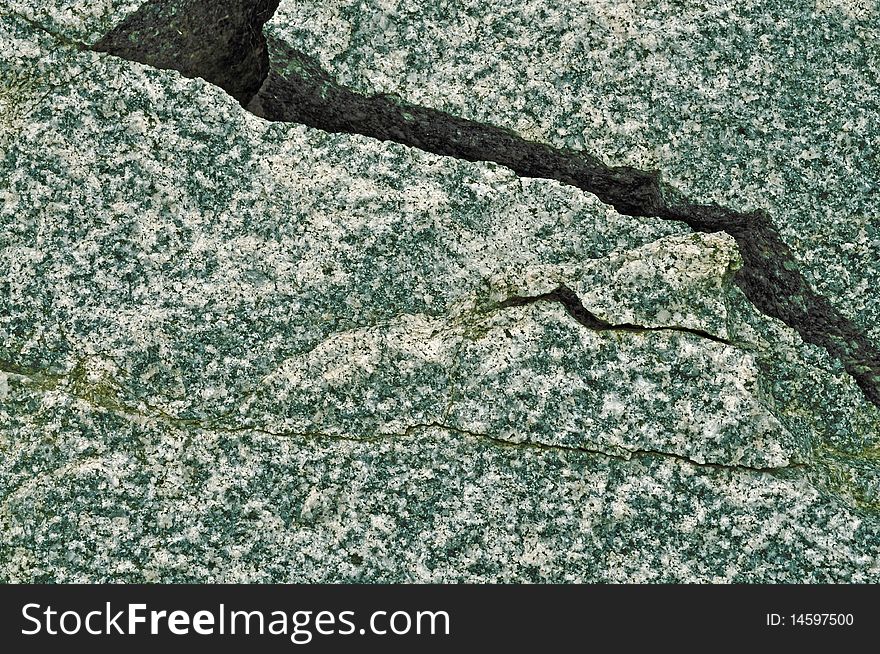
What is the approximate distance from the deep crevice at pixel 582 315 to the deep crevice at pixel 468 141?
10 centimetres

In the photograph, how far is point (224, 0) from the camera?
1.34 meters

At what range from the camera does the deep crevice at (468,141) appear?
1310 mm

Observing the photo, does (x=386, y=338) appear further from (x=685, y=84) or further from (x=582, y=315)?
(x=685, y=84)

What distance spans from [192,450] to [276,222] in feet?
1.03

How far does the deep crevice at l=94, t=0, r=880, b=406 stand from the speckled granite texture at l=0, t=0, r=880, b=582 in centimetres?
2

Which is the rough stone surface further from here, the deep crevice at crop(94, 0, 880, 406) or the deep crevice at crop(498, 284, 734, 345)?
the deep crevice at crop(498, 284, 734, 345)

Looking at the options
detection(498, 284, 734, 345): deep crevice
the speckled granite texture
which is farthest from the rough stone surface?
detection(498, 284, 734, 345): deep crevice

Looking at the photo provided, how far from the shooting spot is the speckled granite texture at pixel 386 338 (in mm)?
1286

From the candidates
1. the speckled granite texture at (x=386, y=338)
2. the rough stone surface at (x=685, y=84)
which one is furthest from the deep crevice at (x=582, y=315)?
the rough stone surface at (x=685, y=84)

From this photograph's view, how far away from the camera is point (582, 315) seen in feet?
4.24

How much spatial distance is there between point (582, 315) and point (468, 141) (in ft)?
0.90

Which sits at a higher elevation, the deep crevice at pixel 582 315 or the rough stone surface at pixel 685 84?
the rough stone surface at pixel 685 84

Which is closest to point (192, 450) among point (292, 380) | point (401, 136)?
point (292, 380)

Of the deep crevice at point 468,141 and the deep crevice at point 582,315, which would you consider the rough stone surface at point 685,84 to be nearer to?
the deep crevice at point 468,141
